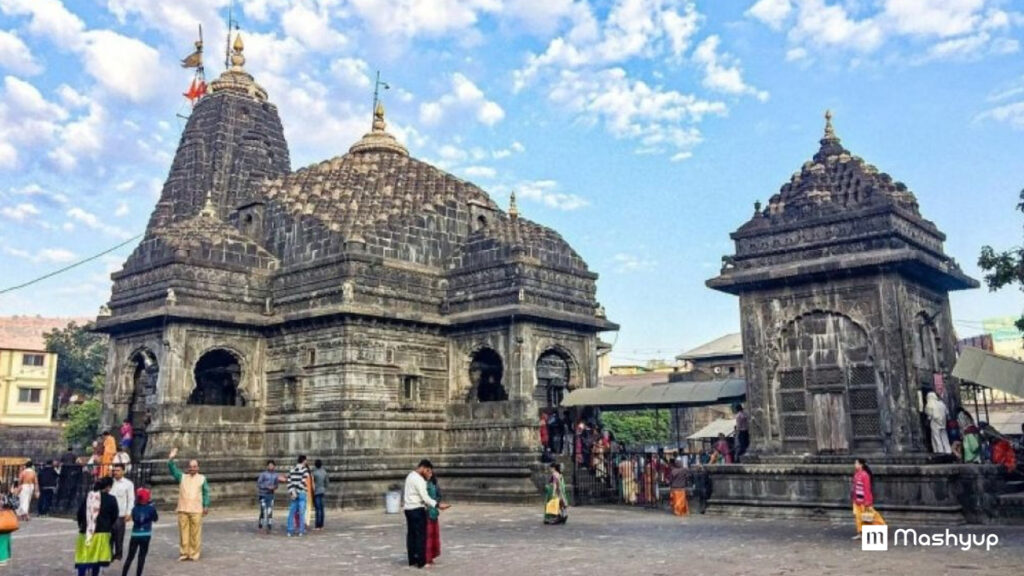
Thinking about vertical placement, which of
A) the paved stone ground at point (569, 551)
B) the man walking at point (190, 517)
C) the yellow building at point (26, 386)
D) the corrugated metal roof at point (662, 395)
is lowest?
the paved stone ground at point (569, 551)

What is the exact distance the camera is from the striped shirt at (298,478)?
16.3m

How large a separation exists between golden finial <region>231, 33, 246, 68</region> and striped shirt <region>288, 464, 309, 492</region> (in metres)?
23.4

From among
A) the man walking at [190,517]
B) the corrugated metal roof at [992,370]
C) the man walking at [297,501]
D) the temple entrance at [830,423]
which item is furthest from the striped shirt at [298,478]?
the corrugated metal roof at [992,370]

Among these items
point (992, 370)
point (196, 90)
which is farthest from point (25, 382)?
point (992, 370)

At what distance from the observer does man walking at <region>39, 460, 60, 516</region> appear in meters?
22.9

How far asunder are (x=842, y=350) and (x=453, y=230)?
1396cm

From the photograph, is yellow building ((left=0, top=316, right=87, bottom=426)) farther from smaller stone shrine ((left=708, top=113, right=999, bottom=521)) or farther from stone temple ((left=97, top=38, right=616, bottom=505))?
smaller stone shrine ((left=708, top=113, right=999, bottom=521))

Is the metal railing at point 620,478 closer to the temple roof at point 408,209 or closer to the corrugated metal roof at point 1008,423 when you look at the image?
the temple roof at point 408,209

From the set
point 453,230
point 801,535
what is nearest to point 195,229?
point 453,230

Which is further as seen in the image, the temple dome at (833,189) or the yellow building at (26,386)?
the yellow building at (26,386)

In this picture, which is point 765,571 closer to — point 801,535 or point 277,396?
Answer: point 801,535

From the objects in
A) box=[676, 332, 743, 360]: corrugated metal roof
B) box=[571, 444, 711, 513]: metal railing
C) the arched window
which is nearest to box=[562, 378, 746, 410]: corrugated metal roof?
box=[571, 444, 711, 513]: metal railing

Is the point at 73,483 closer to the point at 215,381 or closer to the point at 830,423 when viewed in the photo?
the point at 215,381

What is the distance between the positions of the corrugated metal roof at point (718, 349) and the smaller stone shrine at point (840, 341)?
32207 millimetres
